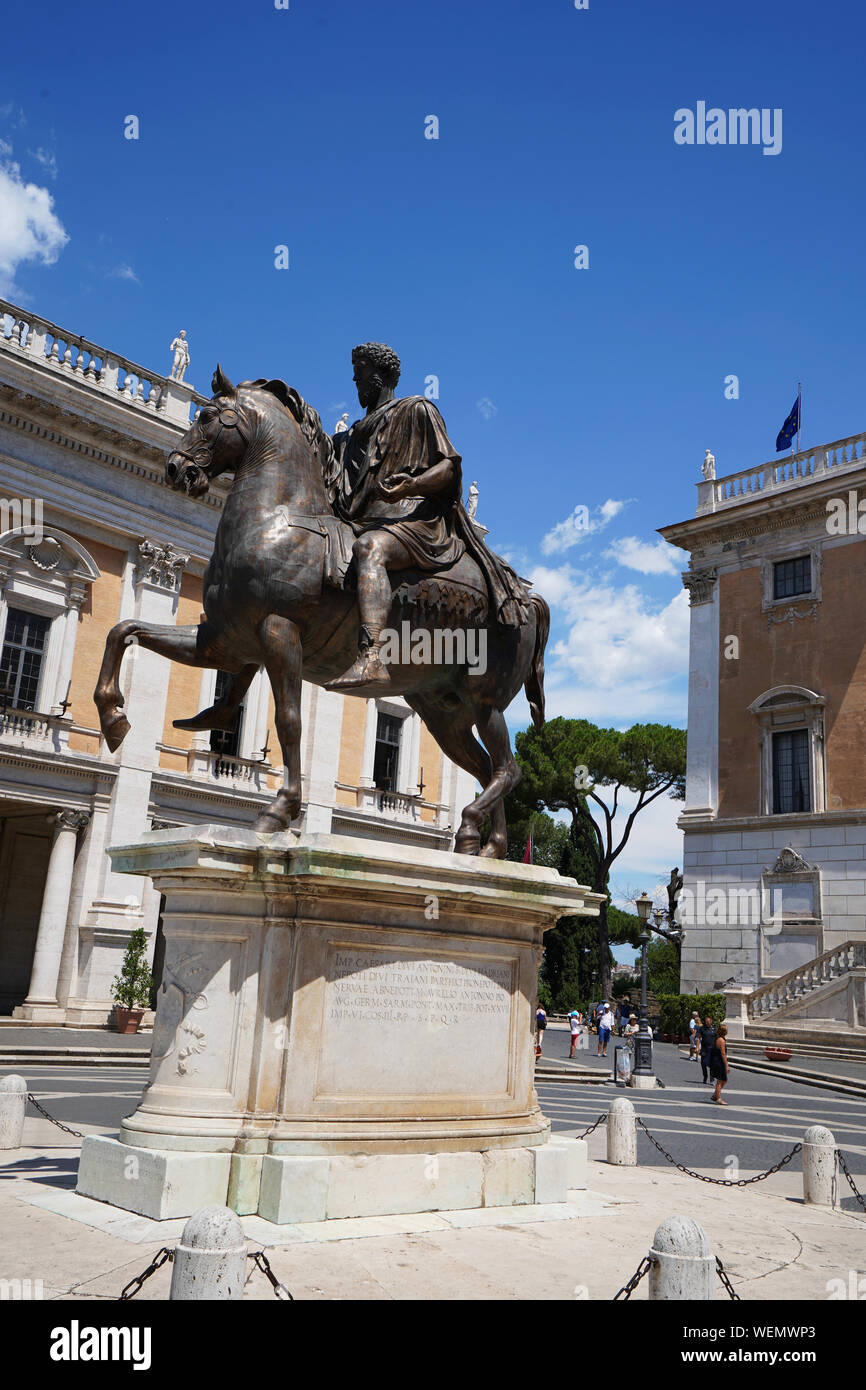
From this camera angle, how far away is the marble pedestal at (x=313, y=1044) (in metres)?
5.73

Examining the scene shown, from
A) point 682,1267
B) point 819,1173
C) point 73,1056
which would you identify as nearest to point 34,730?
point 73,1056

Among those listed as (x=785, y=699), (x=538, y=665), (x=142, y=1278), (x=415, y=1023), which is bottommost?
(x=142, y=1278)

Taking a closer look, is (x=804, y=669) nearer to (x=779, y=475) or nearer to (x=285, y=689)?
(x=779, y=475)

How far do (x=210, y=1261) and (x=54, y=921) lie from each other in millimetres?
22090

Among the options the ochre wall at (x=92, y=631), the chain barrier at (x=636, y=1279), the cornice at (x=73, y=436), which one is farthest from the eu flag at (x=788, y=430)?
the chain barrier at (x=636, y=1279)

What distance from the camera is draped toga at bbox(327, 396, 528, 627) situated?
7211mm

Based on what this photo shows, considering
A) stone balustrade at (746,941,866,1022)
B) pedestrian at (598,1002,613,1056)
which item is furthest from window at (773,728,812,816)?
pedestrian at (598,1002,613,1056)

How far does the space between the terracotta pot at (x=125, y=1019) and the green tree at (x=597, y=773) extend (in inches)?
1082

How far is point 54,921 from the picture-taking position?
79.2 feet

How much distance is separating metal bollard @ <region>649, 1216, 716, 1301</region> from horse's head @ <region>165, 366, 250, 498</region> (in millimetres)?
4937

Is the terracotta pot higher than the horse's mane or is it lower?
lower

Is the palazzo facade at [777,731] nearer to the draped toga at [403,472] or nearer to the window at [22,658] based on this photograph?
the window at [22,658]

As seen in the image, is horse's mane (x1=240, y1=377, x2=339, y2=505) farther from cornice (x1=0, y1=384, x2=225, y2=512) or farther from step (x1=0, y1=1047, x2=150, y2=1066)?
cornice (x1=0, y1=384, x2=225, y2=512)

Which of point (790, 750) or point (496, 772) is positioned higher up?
point (790, 750)
